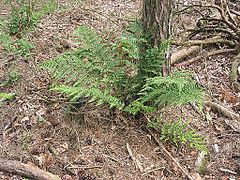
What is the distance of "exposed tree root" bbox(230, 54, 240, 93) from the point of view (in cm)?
450

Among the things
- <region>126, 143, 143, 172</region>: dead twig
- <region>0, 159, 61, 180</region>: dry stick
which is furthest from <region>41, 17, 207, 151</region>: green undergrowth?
<region>0, 159, 61, 180</region>: dry stick

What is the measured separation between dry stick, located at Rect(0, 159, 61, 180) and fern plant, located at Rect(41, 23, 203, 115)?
2.33 feet

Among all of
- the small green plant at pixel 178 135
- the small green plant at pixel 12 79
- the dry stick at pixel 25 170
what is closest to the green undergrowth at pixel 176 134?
the small green plant at pixel 178 135

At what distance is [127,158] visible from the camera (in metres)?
3.35

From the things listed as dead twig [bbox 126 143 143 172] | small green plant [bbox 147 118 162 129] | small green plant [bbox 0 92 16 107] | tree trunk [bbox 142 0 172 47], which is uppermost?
tree trunk [bbox 142 0 172 47]

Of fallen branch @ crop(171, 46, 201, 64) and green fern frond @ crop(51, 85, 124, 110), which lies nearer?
green fern frond @ crop(51, 85, 124, 110)

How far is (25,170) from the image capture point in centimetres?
308

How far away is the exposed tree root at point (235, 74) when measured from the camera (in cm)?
450

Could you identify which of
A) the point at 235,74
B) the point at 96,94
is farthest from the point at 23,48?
the point at 235,74

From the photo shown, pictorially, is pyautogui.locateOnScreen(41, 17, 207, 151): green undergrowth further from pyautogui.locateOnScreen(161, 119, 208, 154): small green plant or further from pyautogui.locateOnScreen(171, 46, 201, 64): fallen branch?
pyautogui.locateOnScreen(171, 46, 201, 64): fallen branch

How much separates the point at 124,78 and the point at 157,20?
0.67 m

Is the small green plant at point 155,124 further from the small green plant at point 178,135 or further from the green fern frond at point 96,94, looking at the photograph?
the green fern frond at point 96,94

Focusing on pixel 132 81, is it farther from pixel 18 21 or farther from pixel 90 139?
pixel 18 21

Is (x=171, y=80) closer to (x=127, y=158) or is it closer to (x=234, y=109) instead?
(x=127, y=158)
